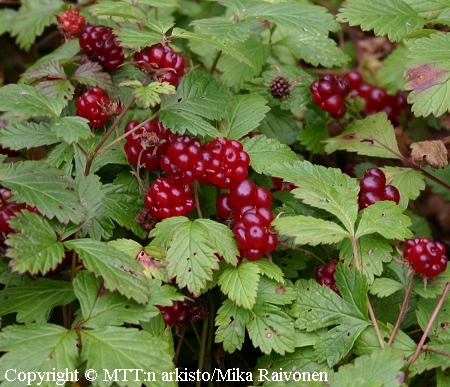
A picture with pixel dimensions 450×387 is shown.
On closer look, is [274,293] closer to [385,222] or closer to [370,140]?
[385,222]

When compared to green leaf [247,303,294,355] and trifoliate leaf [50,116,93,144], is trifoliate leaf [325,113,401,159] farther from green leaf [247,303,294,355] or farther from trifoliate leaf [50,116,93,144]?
trifoliate leaf [50,116,93,144]

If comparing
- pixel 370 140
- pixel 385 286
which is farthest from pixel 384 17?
pixel 385 286

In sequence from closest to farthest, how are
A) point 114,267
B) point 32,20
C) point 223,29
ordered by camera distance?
point 114,267 < point 223,29 < point 32,20

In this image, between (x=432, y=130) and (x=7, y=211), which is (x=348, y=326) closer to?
(x=7, y=211)

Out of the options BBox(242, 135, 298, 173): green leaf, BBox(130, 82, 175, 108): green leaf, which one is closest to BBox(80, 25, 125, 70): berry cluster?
BBox(130, 82, 175, 108): green leaf

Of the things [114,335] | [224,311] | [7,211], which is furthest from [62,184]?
[224,311]

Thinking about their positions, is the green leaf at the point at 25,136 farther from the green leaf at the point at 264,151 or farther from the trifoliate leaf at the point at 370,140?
the trifoliate leaf at the point at 370,140
